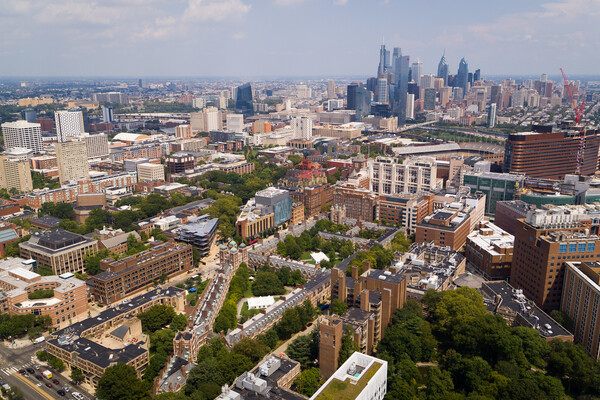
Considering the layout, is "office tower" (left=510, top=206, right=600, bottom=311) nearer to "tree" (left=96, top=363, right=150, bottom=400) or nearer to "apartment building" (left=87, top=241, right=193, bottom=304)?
"tree" (left=96, top=363, right=150, bottom=400)

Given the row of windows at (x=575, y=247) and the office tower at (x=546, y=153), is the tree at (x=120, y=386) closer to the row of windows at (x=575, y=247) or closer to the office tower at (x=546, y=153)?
the row of windows at (x=575, y=247)

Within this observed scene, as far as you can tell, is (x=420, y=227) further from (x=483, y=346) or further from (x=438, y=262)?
(x=483, y=346)

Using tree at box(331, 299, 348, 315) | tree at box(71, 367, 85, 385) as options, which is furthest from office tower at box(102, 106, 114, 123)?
tree at box(331, 299, 348, 315)

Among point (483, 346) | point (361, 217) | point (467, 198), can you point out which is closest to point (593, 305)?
point (483, 346)

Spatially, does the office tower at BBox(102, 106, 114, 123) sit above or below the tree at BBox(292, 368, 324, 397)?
above

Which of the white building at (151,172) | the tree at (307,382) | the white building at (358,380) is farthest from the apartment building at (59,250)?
the white building at (358,380)

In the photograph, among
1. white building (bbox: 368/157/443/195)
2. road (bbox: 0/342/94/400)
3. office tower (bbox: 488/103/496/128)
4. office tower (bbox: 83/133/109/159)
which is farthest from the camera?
office tower (bbox: 488/103/496/128)

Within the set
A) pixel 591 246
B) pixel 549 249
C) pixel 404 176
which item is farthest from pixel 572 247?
pixel 404 176
